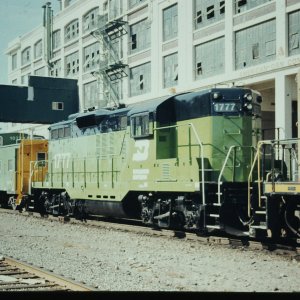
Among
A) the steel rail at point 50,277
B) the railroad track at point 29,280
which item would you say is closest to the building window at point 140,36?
the steel rail at point 50,277

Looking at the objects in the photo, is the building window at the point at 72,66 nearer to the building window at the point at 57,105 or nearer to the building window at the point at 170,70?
the building window at the point at 57,105

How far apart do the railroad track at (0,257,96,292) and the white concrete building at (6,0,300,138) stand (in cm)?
1256

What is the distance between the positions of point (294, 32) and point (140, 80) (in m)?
13.4

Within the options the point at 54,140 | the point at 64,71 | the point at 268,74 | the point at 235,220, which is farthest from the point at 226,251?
the point at 64,71

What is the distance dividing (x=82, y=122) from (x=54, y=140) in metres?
2.82

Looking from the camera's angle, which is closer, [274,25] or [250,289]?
[250,289]

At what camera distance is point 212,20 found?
28562 mm

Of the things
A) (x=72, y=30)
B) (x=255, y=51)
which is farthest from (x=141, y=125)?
(x=72, y=30)

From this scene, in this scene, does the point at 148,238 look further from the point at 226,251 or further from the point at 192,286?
the point at 192,286

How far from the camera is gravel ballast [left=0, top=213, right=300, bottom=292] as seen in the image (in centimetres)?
710

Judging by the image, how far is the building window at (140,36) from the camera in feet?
109

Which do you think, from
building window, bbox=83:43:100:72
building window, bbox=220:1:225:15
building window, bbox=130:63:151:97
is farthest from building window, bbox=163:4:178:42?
building window, bbox=83:43:100:72

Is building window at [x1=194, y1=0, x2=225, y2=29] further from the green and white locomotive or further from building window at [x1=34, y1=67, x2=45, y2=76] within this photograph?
the green and white locomotive

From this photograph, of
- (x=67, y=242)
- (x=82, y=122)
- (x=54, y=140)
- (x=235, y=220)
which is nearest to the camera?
(x=235, y=220)
